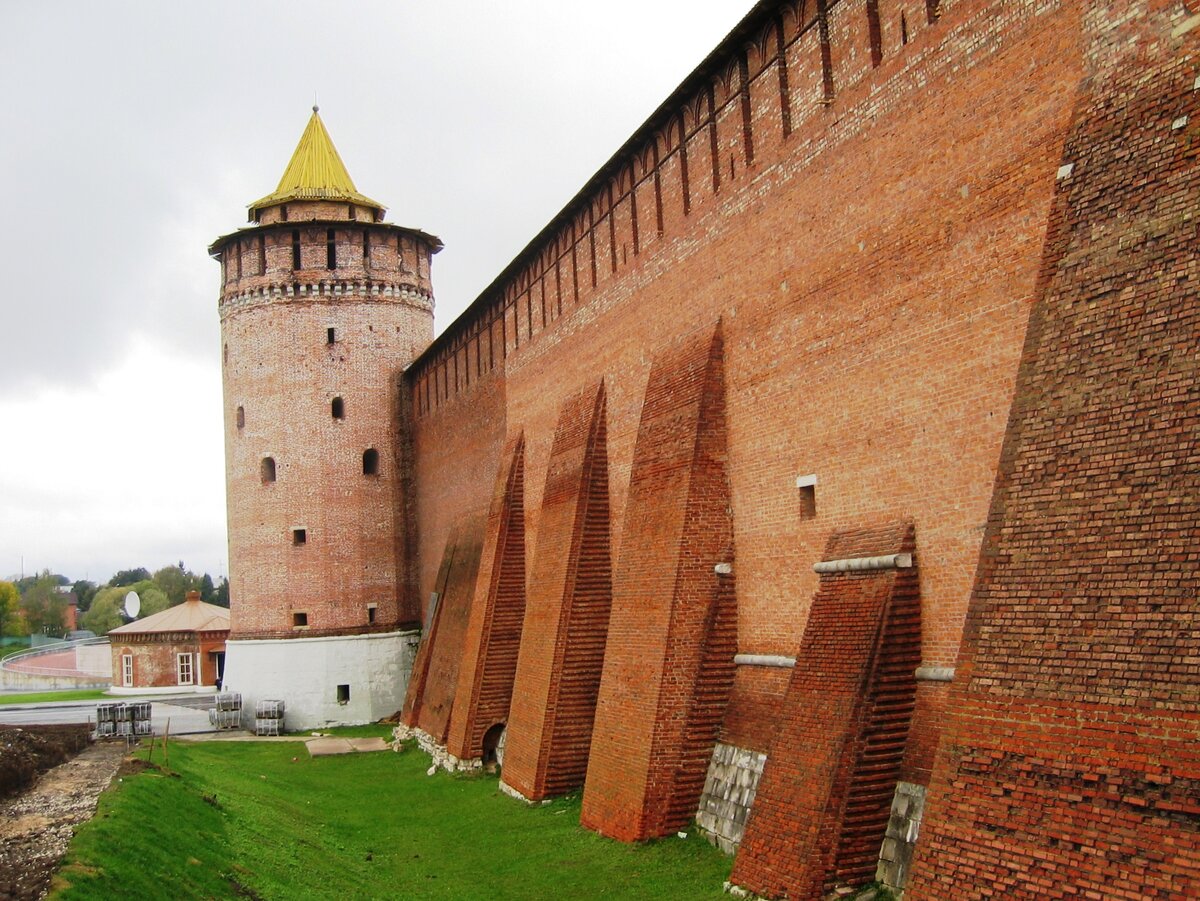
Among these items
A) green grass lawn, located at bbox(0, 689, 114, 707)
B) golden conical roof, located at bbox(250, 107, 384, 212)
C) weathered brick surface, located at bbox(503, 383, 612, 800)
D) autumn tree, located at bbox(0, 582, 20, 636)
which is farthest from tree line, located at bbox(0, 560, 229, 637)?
weathered brick surface, located at bbox(503, 383, 612, 800)

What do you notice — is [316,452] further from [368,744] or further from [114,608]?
[114,608]

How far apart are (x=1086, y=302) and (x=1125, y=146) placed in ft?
2.94

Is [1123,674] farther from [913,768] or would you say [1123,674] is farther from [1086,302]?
[913,768]

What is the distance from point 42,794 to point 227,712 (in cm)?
1427

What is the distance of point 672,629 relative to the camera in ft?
37.4

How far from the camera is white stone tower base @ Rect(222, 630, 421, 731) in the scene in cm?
2475

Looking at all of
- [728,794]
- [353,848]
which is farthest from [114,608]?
[728,794]

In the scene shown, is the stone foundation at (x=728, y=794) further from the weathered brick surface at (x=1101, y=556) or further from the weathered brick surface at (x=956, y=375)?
the weathered brick surface at (x=1101, y=556)

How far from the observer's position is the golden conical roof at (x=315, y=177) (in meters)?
26.2

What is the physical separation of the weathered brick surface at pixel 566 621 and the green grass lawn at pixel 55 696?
87.4ft

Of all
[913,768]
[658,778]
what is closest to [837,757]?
[913,768]

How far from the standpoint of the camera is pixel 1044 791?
6105 millimetres

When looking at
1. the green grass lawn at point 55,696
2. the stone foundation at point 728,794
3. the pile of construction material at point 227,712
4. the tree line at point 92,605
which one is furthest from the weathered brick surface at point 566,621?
the tree line at point 92,605

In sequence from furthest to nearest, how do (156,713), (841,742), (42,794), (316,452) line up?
(156,713), (316,452), (42,794), (841,742)
